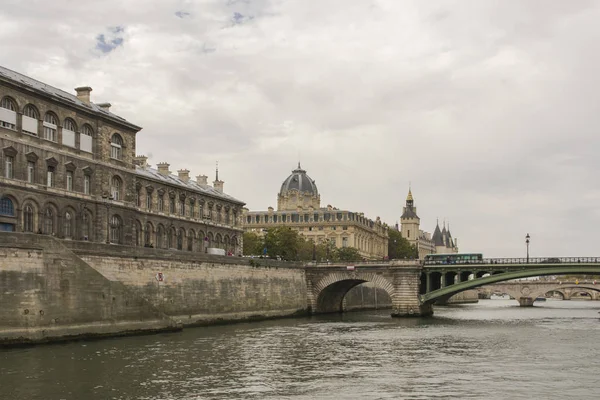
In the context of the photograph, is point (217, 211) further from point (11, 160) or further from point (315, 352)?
point (315, 352)

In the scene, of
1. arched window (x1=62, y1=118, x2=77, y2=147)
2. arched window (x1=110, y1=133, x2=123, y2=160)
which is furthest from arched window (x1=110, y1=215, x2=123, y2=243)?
A: arched window (x1=62, y1=118, x2=77, y2=147)

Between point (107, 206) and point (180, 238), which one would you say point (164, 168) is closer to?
Answer: point (180, 238)

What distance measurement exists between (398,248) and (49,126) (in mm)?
131178

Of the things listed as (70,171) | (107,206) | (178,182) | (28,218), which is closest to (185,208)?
(178,182)

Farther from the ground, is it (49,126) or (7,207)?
(49,126)

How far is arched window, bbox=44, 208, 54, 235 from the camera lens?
5775 centimetres

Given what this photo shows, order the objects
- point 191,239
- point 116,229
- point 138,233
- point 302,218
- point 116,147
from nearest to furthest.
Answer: point 116,147 < point 116,229 < point 138,233 < point 191,239 < point 302,218

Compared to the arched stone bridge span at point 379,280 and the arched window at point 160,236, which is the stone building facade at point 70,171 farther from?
the arched stone bridge span at point 379,280

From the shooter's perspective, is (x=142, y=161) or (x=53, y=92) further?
(x=142, y=161)

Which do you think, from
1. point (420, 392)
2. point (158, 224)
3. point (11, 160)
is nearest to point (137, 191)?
point (158, 224)

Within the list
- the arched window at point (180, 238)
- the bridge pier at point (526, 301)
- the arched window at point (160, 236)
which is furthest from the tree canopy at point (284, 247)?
the bridge pier at point (526, 301)

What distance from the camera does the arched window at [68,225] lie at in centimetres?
5981

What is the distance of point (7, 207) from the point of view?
54531 millimetres

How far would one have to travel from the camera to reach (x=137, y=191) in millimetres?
75000
